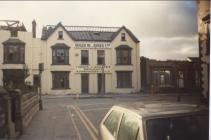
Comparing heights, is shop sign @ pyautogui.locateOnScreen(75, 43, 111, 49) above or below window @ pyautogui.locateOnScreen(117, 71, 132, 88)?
above

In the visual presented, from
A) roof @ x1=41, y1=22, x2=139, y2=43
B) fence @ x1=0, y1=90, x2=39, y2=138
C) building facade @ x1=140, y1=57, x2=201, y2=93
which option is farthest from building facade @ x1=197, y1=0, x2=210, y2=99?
fence @ x1=0, y1=90, x2=39, y2=138

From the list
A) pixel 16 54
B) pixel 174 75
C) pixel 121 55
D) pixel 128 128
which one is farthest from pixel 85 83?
pixel 128 128

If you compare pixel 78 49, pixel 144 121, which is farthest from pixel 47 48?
pixel 144 121

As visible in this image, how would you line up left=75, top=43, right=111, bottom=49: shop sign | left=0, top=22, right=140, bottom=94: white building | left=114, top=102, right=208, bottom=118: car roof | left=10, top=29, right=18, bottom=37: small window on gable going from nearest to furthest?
left=114, top=102, right=208, bottom=118: car roof, left=10, top=29, right=18, bottom=37: small window on gable, left=0, top=22, right=140, bottom=94: white building, left=75, top=43, right=111, bottom=49: shop sign

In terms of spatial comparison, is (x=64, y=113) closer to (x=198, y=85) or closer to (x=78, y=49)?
(x=78, y=49)

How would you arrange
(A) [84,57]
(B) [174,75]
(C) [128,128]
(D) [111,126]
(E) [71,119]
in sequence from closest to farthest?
1. (C) [128,128]
2. (D) [111,126]
3. (B) [174,75]
4. (A) [84,57]
5. (E) [71,119]

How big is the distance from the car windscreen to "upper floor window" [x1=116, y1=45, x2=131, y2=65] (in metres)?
3.91

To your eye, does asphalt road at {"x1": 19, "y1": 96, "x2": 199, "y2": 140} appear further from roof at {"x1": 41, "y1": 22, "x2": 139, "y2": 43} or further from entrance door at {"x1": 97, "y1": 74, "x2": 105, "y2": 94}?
roof at {"x1": 41, "y1": 22, "x2": 139, "y2": 43}

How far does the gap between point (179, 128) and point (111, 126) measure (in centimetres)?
124

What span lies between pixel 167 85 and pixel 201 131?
11.2 feet

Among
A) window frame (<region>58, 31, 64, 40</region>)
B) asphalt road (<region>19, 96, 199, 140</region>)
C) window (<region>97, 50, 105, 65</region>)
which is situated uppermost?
window frame (<region>58, 31, 64, 40</region>)

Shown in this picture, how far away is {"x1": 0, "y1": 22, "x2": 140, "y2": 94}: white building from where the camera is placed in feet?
27.9

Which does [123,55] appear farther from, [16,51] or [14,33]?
[14,33]

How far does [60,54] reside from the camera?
9.29m
